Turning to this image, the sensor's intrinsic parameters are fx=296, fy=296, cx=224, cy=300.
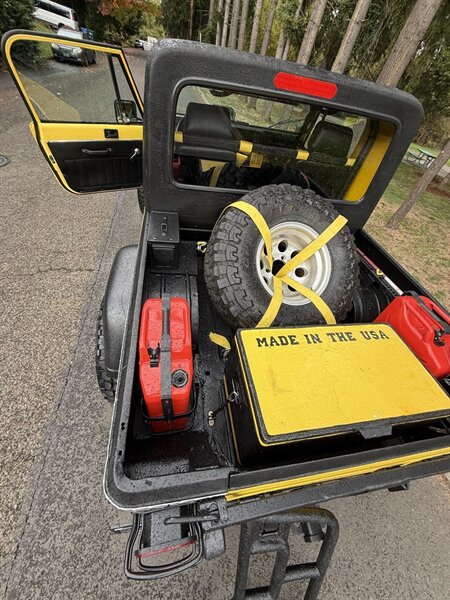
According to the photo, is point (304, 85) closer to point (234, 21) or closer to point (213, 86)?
point (213, 86)

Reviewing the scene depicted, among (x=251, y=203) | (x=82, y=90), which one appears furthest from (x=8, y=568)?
(x=82, y=90)

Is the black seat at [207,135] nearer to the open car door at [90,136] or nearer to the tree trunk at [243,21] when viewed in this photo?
the open car door at [90,136]

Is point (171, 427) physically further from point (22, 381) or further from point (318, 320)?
point (22, 381)

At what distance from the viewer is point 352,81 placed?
151 centimetres

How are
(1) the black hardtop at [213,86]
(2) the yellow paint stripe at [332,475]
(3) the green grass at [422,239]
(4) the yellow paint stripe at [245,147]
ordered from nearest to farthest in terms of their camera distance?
(2) the yellow paint stripe at [332,475], (1) the black hardtop at [213,86], (4) the yellow paint stripe at [245,147], (3) the green grass at [422,239]

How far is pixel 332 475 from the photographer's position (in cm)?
106

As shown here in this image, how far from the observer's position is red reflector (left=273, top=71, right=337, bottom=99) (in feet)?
4.75

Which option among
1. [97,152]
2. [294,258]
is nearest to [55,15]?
[97,152]

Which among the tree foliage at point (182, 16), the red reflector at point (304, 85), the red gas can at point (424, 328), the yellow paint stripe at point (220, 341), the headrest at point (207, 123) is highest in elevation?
the red reflector at point (304, 85)

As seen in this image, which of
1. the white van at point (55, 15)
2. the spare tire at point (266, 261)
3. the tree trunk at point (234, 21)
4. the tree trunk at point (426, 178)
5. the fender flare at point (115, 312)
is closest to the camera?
the spare tire at point (266, 261)

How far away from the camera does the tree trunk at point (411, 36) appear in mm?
4617

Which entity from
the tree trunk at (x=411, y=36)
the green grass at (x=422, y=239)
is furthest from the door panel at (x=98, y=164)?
the tree trunk at (x=411, y=36)

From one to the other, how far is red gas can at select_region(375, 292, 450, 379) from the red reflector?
3.88 feet

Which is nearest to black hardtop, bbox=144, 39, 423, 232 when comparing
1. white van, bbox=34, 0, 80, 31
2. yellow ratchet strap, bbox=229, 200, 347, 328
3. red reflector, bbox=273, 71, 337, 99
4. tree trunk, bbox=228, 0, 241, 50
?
red reflector, bbox=273, 71, 337, 99
